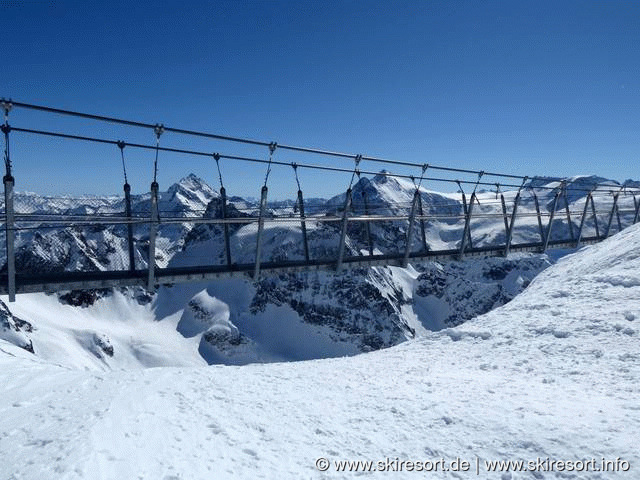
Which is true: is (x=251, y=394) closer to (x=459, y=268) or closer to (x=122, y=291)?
(x=122, y=291)

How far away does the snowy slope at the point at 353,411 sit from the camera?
5102 millimetres

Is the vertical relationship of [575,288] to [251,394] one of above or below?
above

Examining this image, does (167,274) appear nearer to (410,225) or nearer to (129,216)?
(129,216)

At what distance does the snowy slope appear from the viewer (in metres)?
5.10

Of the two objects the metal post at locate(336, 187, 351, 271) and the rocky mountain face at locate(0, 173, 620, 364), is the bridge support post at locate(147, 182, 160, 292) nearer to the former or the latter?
the metal post at locate(336, 187, 351, 271)

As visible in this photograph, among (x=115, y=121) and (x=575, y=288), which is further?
(x=575, y=288)

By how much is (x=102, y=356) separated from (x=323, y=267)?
377 feet

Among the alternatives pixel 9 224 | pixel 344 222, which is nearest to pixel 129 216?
pixel 9 224

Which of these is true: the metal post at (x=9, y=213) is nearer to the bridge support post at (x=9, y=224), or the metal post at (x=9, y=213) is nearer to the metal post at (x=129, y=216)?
the bridge support post at (x=9, y=224)

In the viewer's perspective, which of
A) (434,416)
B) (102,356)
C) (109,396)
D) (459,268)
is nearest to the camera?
(434,416)

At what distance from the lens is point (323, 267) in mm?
12766

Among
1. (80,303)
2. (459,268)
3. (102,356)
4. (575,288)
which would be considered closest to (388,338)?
(459,268)

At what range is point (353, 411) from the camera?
6.76m

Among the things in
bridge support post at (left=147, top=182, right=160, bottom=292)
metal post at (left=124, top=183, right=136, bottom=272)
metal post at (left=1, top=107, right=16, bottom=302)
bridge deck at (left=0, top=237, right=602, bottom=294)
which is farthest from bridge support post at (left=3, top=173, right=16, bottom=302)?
bridge support post at (left=147, top=182, right=160, bottom=292)
